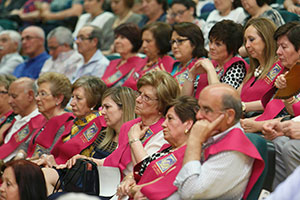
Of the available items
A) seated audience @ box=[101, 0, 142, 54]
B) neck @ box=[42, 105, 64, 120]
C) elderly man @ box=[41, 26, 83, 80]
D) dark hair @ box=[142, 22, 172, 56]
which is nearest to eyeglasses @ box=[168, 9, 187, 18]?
dark hair @ box=[142, 22, 172, 56]

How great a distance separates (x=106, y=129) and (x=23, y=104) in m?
1.27

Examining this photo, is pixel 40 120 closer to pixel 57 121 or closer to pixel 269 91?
pixel 57 121

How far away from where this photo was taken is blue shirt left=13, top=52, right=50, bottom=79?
686 cm

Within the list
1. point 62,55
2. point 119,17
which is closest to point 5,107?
point 62,55

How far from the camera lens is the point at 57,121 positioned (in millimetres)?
4730

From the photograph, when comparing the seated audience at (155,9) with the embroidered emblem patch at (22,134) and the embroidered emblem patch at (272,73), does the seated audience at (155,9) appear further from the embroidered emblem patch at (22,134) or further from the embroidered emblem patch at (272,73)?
the embroidered emblem patch at (272,73)

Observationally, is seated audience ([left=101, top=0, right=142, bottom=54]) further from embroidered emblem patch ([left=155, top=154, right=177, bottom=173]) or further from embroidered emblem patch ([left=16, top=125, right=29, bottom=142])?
embroidered emblem patch ([left=155, top=154, right=177, bottom=173])

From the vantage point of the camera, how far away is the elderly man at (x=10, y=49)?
7.25 metres

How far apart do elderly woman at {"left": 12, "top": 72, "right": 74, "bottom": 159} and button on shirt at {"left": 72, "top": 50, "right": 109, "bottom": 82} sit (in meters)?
1.25

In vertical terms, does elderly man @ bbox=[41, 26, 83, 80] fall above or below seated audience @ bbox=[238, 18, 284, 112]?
below

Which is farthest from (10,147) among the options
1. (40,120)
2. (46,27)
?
(46,27)

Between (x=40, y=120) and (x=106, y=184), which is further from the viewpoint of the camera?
(x=40, y=120)

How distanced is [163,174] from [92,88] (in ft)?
4.93

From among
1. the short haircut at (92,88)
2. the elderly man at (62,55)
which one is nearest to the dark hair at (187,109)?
the short haircut at (92,88)
